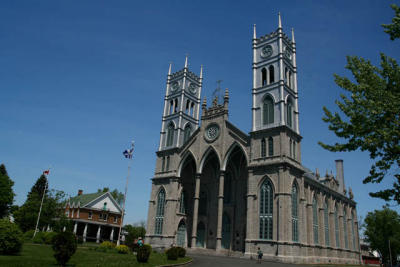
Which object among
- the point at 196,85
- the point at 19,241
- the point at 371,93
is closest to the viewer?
the point at 371,93

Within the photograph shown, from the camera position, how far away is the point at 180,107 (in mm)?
52875

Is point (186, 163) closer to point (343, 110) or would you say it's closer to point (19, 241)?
point (19, 241)

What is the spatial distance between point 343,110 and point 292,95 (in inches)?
1088

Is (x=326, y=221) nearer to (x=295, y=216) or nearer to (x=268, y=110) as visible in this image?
(x=295, y=216)

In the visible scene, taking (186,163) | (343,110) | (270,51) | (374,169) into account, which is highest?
(270,51)

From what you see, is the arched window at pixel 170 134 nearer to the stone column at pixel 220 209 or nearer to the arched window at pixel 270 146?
the stone column at pixel 220 209

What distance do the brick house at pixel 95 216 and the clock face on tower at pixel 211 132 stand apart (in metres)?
29.3

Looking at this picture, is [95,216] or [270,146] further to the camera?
[95,216]

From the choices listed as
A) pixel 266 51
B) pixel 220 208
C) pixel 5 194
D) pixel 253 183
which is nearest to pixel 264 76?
pixel 266 51

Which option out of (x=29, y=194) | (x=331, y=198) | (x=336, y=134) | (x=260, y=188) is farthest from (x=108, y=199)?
(x=336, y=134)

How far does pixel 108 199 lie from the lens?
64.3 metres

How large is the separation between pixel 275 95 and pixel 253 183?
11.6 m

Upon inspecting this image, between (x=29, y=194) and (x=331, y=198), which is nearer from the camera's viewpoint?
(x=331, y=198)

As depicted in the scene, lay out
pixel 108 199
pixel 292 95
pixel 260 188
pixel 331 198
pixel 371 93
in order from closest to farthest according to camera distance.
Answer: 1. pixel 371 93
2. pixel 260 188
3. pixel 292 95
4. pixel 331 198
5. pixel 108 199
